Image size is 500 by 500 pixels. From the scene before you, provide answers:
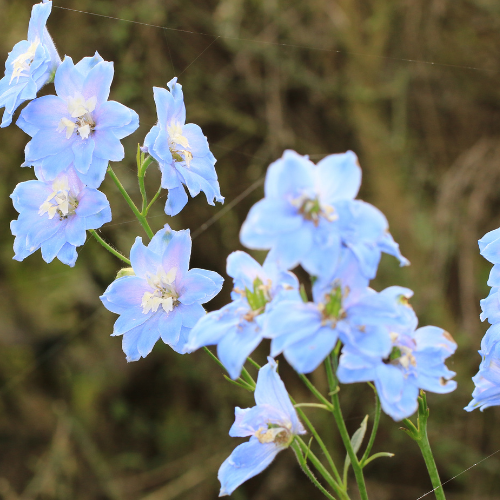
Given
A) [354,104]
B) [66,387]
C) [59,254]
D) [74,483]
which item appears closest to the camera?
[59,254]

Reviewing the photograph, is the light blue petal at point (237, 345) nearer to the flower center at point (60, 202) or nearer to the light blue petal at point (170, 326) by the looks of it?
the light blue petal at point (170, 326)

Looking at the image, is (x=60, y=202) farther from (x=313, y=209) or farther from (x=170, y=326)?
(x=313, y=209)

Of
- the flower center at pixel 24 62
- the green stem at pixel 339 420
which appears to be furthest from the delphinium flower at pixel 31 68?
the green stem at pixel 339 420

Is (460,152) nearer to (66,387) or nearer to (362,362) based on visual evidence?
(66,387)

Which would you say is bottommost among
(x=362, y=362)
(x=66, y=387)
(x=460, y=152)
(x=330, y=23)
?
(x=66, y=387)

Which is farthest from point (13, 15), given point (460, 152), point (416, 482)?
point (416, 482)

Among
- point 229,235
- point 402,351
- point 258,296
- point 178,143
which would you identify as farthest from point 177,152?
point 229,235
